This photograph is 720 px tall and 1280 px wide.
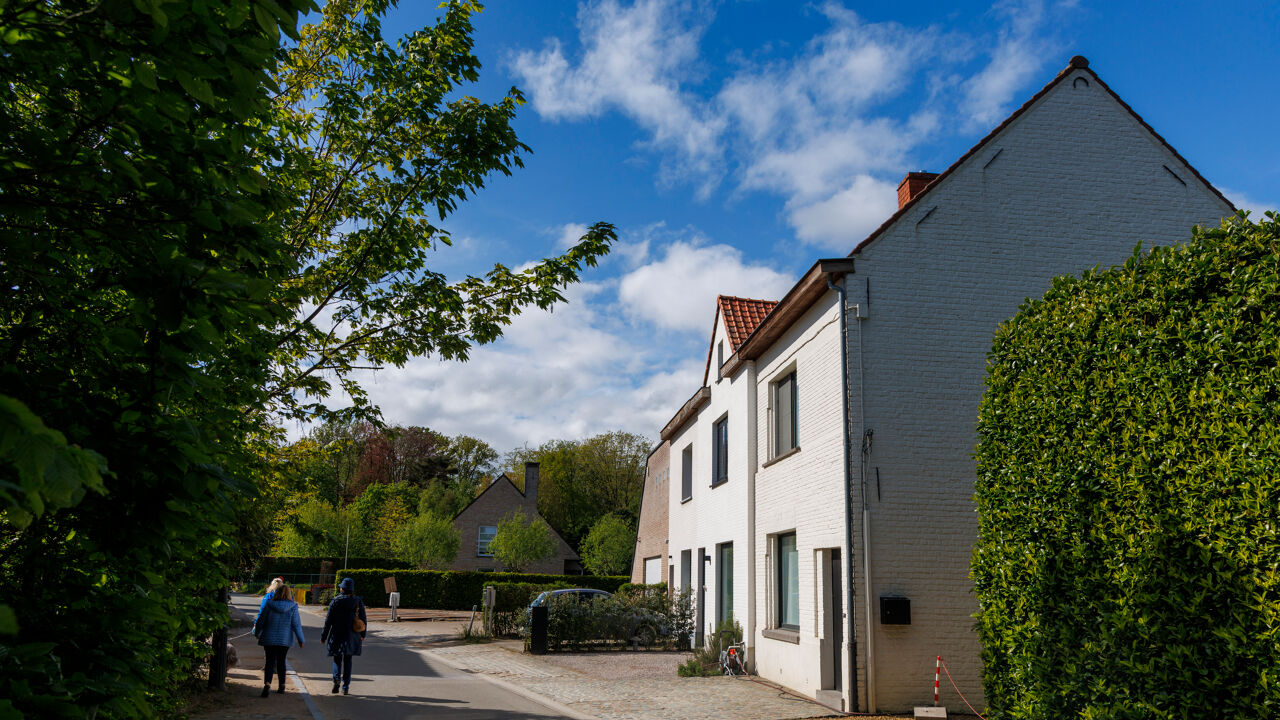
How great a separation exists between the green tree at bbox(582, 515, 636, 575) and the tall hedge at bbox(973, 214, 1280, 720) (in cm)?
4160

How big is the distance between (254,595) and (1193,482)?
5499cm

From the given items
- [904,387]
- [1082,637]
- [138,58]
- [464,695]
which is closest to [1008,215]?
[904,387]

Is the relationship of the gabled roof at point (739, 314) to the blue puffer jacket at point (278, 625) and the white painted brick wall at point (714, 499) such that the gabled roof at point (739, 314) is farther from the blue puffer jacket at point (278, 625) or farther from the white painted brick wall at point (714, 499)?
the blue puffer jacket at point (278, 625)

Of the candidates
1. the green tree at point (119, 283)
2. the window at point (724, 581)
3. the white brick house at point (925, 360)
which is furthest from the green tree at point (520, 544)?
the green tree at point (119, 283)

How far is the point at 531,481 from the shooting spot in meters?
53.5

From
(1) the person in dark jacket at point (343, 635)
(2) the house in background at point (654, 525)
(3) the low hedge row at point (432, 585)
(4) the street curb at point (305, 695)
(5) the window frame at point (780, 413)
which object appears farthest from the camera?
(3) the low hedge row at point (432, 585)

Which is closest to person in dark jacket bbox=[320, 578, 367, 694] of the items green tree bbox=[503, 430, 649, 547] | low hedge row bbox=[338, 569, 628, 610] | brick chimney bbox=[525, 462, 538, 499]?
low hedge row bbox=[338, 569, 628, 610]

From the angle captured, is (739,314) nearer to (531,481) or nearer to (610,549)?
(610,549)

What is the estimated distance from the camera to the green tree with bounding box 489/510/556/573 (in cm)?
4641

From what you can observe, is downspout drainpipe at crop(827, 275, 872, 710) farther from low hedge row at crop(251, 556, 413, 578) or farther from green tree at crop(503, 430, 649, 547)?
green tree at crop(503, 430, 649, 547)

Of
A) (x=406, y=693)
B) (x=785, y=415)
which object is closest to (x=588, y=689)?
(x=406, y=693)

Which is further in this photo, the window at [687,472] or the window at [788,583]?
the window at [687,472]

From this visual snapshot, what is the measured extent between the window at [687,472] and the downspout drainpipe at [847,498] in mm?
11937

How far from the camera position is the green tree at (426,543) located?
46.3 m
